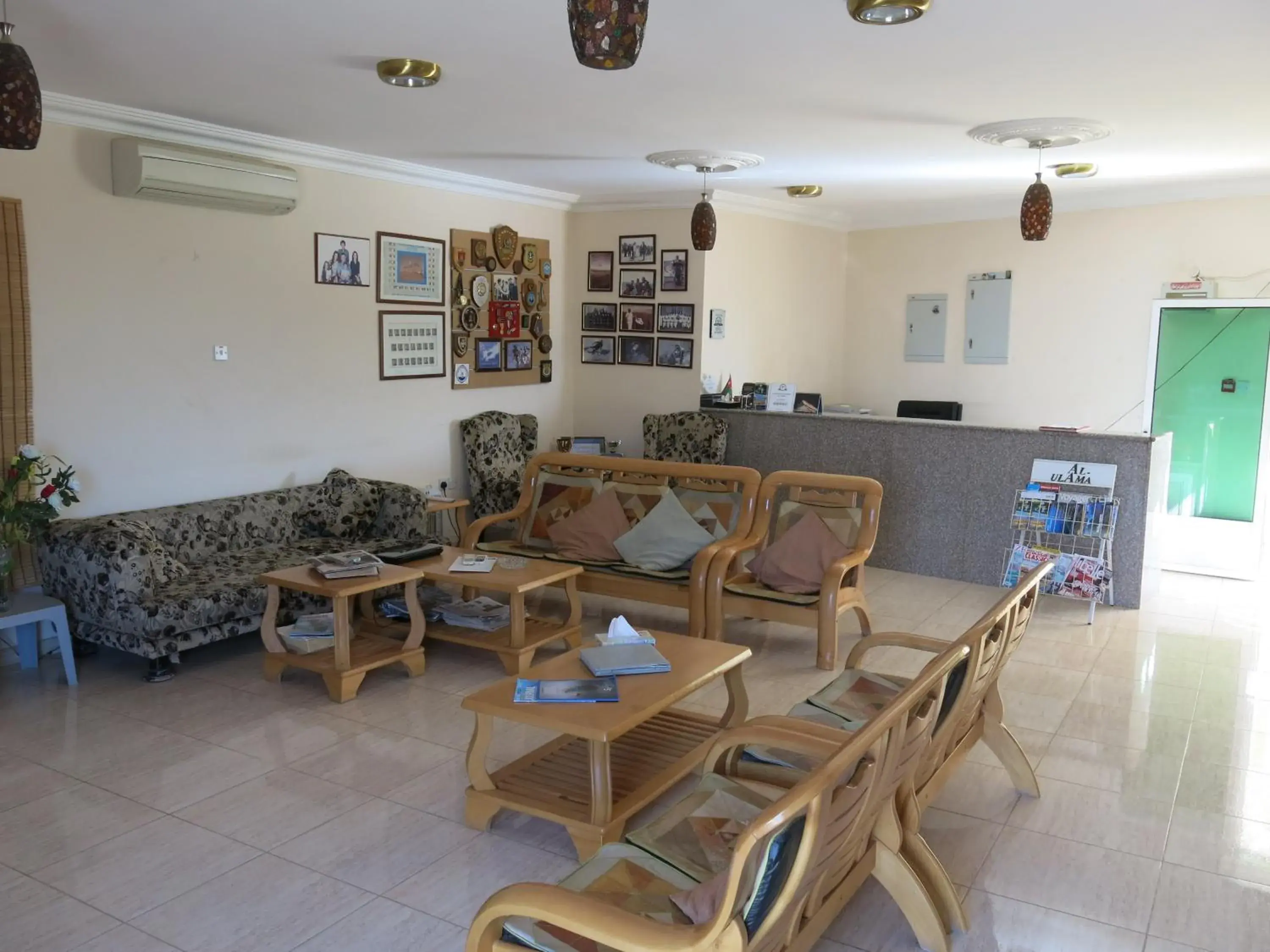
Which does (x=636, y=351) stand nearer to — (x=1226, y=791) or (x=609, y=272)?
(x=609, y=272)

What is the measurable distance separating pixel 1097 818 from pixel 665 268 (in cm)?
520

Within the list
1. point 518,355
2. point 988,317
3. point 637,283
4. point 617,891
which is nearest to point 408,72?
point 617,891

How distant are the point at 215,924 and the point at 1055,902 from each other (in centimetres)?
230

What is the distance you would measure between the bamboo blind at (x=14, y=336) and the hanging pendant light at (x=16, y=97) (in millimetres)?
1800

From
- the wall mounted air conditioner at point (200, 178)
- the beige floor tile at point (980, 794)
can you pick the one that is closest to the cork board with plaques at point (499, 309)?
the wall mounted air conditioner at point (200, 178)

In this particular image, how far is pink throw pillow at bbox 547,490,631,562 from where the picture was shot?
5.43m

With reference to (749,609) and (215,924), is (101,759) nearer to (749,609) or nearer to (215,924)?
(215,924)

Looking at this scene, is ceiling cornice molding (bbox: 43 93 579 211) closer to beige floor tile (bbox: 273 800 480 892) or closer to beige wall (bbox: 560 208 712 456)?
beige wall (bbox: 560 208 712 456)

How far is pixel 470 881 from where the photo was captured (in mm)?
2854

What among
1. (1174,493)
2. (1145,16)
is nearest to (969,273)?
(1174,493)

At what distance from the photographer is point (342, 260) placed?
605 cm

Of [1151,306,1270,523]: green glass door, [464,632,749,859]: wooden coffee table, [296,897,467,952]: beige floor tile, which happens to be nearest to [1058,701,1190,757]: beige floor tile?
[464,632,749,859]: wooden coffee table

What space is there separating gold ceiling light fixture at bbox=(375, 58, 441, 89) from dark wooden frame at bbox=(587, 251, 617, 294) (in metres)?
3.69

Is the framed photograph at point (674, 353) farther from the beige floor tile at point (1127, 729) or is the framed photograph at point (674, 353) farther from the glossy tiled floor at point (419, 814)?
the beige floor tile at point (1127, 729)
